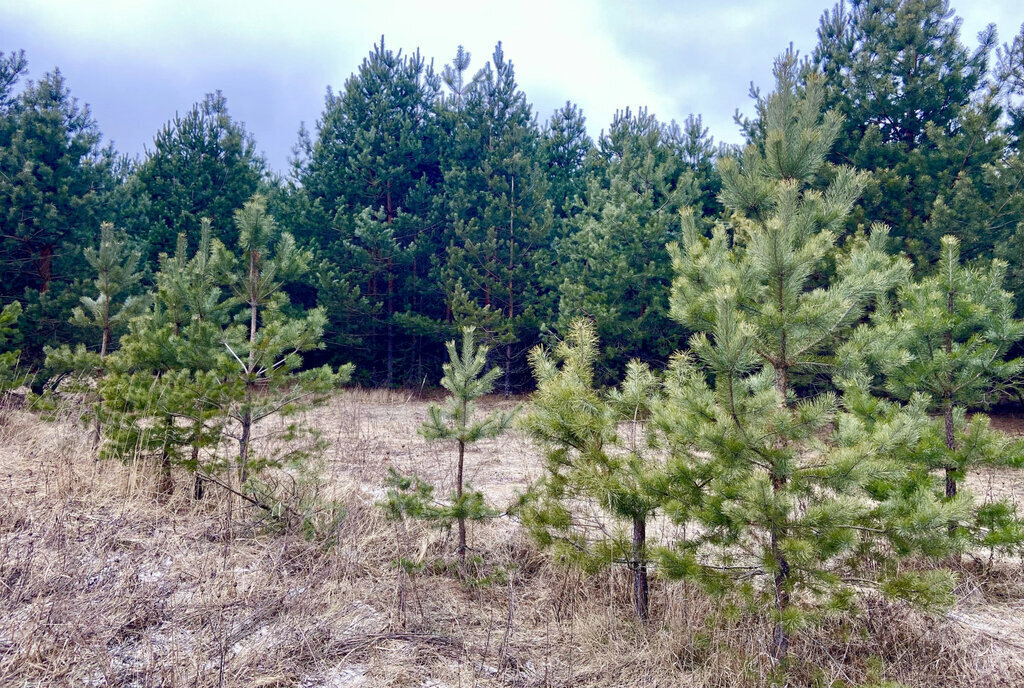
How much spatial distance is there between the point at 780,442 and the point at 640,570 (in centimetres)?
128

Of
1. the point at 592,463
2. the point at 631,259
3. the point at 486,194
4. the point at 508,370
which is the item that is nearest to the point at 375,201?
the point at 486,194

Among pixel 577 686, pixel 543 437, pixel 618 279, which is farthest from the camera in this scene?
pixel 618 279

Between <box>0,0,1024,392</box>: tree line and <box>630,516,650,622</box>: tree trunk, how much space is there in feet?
25.1

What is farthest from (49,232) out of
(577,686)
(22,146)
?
(577,686)

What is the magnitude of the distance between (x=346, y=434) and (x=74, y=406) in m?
3.62

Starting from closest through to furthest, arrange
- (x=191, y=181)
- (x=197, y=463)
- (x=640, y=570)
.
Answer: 1. (x=640, y=570)
2. (x=197, y=463)
3. (x=191, y=181)

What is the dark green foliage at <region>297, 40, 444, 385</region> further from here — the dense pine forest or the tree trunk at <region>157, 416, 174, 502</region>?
the tree trunk at <region>157, 416, 174, 502</region>

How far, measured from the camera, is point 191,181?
1510 centimetres

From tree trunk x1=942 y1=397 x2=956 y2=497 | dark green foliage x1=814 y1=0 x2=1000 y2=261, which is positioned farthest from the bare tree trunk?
dark green foliage x1=814 y1=0 x2=1000 y2=261

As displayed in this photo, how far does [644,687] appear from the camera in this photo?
3.28 meters

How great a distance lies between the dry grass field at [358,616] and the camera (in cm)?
321

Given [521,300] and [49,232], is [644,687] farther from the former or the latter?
[49,232]

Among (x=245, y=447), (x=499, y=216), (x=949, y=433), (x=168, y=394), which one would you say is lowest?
(x=245, y=447)

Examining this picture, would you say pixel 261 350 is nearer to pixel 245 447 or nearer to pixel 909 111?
pixel 245 447
